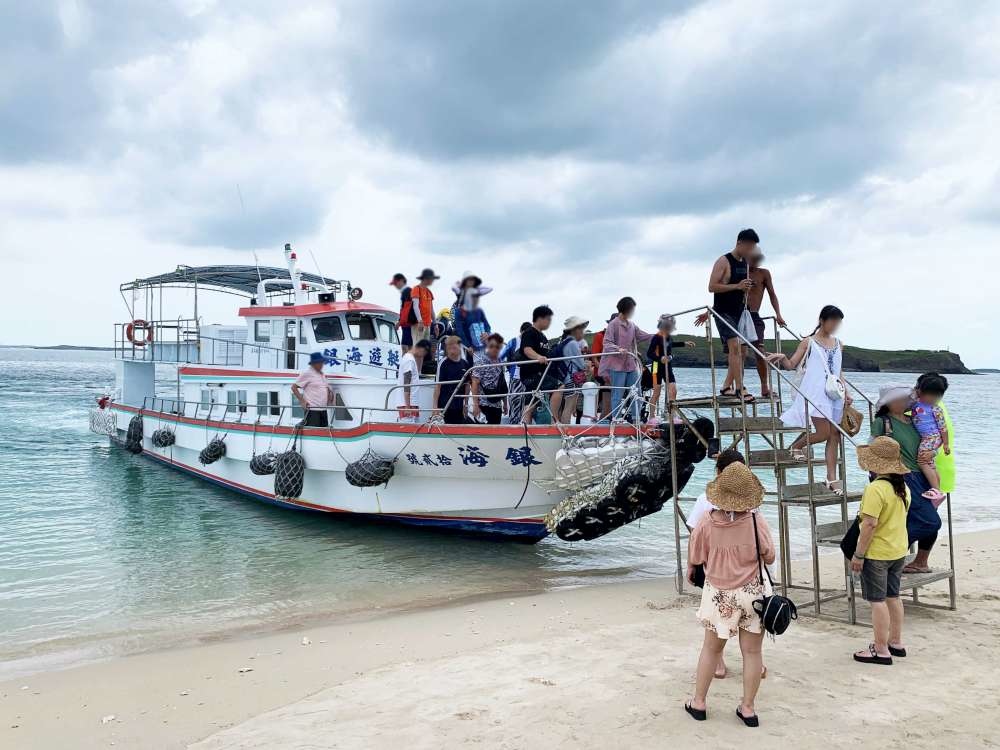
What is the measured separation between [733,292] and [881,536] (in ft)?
9.32

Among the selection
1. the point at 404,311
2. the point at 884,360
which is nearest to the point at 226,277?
the point at 404,311

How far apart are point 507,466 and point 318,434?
3.69 meters

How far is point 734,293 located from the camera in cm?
763

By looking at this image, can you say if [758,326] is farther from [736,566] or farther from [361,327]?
[361,327]

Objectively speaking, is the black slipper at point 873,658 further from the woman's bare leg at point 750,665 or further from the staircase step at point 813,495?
the woman's bare leg at point 750,665

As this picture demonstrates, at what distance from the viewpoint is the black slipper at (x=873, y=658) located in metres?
5.71

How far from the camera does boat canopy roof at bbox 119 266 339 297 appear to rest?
1814cm

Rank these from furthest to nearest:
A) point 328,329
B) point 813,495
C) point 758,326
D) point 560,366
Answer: point 328,329
point 560,366
point 758,326
point 813,495

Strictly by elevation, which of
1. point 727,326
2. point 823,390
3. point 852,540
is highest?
point 727,326

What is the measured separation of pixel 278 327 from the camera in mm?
15320

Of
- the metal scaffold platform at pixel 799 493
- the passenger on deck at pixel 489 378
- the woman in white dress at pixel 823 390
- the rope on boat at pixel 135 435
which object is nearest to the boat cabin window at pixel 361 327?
the passenger on deck at pixel 489 378

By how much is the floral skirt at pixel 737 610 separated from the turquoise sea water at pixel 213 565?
508cm

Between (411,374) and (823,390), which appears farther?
(411,374)

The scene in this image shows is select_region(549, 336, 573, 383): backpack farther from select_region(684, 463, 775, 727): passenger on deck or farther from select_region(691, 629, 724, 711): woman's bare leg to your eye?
select_region(691, 629, 724, 711): woman's bare leg
